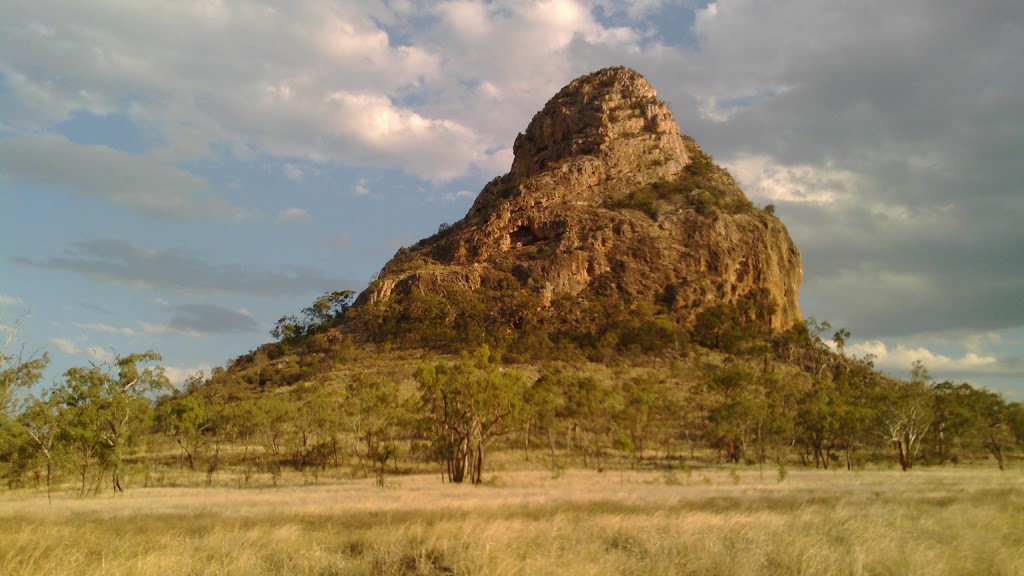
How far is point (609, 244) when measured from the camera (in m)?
112

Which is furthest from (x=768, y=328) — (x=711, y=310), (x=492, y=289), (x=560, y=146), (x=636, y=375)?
(x=560, y=146)

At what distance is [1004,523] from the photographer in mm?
13578

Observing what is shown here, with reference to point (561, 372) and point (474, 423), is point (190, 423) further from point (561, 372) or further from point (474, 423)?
point (561, 372)

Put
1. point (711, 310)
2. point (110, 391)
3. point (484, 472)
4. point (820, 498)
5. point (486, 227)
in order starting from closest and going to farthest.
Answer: point (820, 498), point (110, 391), point (484, 472), point (711, 310), point (486, 227)

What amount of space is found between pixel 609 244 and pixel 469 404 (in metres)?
76.3

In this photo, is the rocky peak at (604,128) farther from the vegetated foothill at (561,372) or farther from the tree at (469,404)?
the tree at (469,404)

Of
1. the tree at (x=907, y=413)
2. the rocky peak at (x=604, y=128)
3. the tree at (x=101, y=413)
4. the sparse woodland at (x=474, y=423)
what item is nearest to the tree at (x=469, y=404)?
the sparse woodland at (x=474, y=423)

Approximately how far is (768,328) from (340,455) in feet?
251

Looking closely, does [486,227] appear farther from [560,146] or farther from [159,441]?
[159,441]

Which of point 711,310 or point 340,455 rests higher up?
point 711,310

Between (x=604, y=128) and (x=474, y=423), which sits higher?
(x=604, y=128)

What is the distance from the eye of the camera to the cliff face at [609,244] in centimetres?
10569

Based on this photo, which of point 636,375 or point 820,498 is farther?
point 636,375

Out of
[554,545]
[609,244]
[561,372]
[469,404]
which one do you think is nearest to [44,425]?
[469,404]
